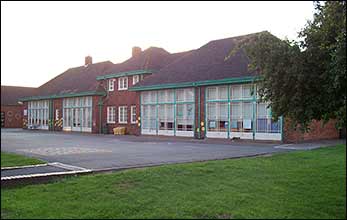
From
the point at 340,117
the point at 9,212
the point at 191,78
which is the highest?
the point at 191,78

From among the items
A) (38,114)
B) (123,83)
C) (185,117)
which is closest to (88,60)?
(38,114)

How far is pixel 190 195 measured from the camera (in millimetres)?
7035

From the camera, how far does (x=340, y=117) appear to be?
19.8 ft

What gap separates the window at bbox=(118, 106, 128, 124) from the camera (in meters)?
34.1

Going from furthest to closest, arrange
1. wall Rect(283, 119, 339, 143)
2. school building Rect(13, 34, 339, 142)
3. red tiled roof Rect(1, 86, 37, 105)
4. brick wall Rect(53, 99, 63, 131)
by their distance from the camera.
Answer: red tiled roof Rect(1, 86, 37, 105)
brick wall Rect(53, 99, 63, 131)
school building Rect(13, 34, 339, 142)
wall Rect(283, 119, 339, 143)

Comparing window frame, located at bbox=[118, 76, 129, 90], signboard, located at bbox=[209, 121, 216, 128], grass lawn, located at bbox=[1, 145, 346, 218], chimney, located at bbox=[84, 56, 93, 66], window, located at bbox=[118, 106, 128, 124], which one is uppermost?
chimney, located at bbox=[84, 56, 93, 66]

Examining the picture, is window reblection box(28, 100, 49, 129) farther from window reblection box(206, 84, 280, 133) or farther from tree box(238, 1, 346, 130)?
tree box(238, 1, 346, 130)

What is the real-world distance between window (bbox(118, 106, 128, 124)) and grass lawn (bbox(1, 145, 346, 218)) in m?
24.4

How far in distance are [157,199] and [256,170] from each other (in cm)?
385

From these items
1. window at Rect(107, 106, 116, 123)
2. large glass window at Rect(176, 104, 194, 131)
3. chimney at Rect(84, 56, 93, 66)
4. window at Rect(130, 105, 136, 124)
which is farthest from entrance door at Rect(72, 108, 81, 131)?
large glass window at Rect(176, 104, 194, 131)

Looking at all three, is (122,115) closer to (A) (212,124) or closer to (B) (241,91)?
(A) (212,124)

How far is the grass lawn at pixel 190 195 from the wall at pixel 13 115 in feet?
172

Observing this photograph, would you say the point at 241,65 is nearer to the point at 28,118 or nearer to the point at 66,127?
the point at 66,127

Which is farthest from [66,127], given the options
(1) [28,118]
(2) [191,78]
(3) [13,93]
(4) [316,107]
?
(4) [316,107]
